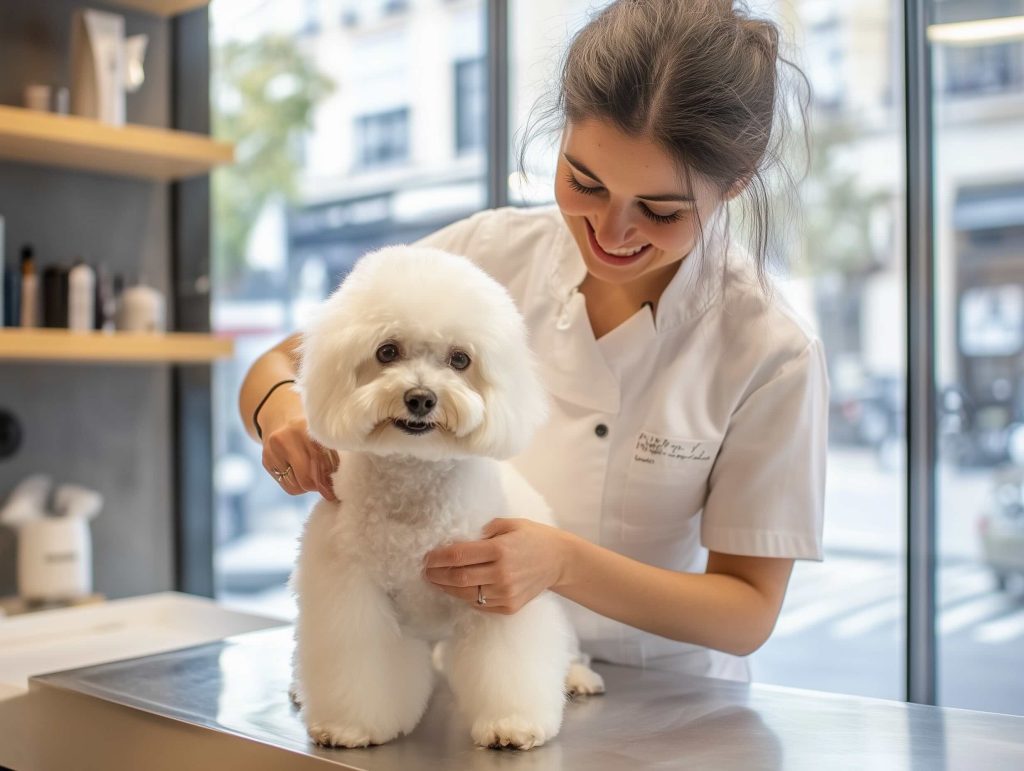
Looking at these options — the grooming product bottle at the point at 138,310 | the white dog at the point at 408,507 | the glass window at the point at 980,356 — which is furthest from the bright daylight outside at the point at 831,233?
the white dog at the point at 408,507

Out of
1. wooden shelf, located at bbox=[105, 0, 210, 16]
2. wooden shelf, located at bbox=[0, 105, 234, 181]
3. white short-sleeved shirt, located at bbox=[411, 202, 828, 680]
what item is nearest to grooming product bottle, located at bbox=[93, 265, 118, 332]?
wooden shelf, located at bbox=[0, 105, 234, 181]

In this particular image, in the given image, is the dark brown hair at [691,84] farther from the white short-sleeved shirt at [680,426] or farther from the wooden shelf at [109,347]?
the wooden shelf at [109,347]

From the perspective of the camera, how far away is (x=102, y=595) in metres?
2.93

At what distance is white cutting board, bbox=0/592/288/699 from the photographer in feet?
6.42

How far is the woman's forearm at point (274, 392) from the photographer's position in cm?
136

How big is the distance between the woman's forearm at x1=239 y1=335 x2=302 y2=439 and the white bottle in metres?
1.29

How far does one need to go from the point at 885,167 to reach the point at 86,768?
241 cm

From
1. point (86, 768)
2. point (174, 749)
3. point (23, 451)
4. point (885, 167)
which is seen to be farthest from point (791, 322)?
point (23, 451)

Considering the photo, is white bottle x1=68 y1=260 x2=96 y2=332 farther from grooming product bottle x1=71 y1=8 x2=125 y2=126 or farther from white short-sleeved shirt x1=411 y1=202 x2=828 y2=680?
white short-sleeved shirt x1=411 y1=202 x2=828 y2=680

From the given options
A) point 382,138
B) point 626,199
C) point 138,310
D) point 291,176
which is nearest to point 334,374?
point 626,199

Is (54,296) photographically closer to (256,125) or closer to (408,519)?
(256,125)

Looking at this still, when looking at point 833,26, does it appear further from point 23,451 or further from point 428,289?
point 23,451

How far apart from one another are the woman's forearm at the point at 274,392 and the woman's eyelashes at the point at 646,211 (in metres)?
0.40

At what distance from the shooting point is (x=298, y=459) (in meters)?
1.21
